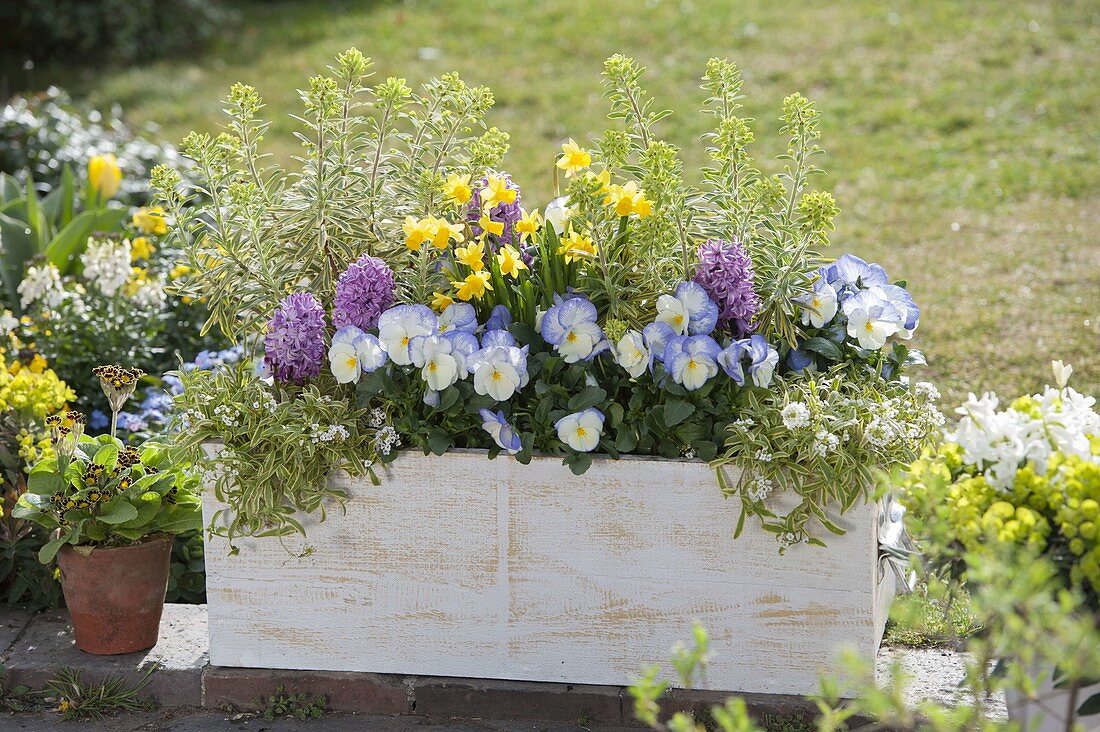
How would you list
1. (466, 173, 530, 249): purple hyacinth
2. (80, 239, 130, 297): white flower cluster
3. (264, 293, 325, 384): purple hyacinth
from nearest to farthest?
(264, 293, 325, 384): purple hyacinth
(466, 173, 530, 249): purple hyacinth
(80, 239, 130, 297): white flower cluster

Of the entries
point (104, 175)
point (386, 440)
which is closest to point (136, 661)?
point (386, 440)

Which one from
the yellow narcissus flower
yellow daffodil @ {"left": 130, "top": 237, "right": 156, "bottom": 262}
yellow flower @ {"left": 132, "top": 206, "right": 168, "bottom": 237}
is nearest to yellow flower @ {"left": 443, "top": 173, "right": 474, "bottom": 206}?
yellow daffodil @ {"left": 130, "top": 237, "right": 156, "bottom": 262}

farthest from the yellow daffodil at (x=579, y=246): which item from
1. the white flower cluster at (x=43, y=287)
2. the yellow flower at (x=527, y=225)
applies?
the white flower cluster at (x=43, y=287)

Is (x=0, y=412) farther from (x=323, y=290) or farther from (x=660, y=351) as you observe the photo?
(x=660, y=351)

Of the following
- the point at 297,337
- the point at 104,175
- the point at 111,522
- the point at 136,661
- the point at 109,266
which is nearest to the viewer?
the point at 297,337

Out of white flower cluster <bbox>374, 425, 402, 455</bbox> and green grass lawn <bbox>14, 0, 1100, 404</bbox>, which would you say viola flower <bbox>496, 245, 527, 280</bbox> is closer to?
white flower cluster <bbox>374, 425, 402, 455</bbox>

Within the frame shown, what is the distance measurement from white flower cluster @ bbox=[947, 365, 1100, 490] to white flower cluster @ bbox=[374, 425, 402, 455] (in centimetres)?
105

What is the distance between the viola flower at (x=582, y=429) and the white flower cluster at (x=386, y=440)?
1.07 feet

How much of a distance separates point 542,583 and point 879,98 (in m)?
5.19

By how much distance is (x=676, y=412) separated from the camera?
7.78 feet

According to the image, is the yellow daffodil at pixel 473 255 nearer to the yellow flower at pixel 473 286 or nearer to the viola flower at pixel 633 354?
the yellow flower at pixel 473 286

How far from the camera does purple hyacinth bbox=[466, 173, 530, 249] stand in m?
2.63

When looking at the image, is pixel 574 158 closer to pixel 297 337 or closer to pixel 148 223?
pixel 297 337

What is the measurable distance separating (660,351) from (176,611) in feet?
4.47
